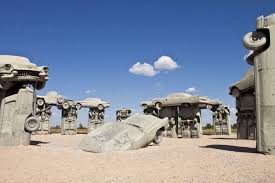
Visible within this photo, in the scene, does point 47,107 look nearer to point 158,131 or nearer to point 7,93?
point 7,93

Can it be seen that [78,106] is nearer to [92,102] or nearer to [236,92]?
[92,102]

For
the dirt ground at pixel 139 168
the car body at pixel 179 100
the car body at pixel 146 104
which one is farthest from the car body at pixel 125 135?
the car body at pixel 146 104

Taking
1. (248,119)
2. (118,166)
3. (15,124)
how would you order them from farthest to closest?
(248,119) < (15,124) < (118,166)

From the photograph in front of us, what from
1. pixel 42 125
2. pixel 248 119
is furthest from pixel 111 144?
pixel 42 125

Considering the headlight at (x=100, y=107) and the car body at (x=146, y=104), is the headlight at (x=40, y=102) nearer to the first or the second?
the headlight at (x=100, y=107)

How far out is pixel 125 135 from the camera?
433 inches

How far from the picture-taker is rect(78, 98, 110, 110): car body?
30400 mm

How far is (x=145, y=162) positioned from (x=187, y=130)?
51.6ft

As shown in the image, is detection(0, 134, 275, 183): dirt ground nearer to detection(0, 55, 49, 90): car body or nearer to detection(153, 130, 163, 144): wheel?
detection(153, 130, 163, 144): wheel

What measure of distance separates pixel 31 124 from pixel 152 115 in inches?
240

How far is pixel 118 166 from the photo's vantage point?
716 centimetres

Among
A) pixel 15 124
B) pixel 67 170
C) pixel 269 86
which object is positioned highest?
pixel 269 86

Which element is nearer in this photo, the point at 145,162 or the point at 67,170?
the point at 67,170

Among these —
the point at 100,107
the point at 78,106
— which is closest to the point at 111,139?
the point at 78,106
